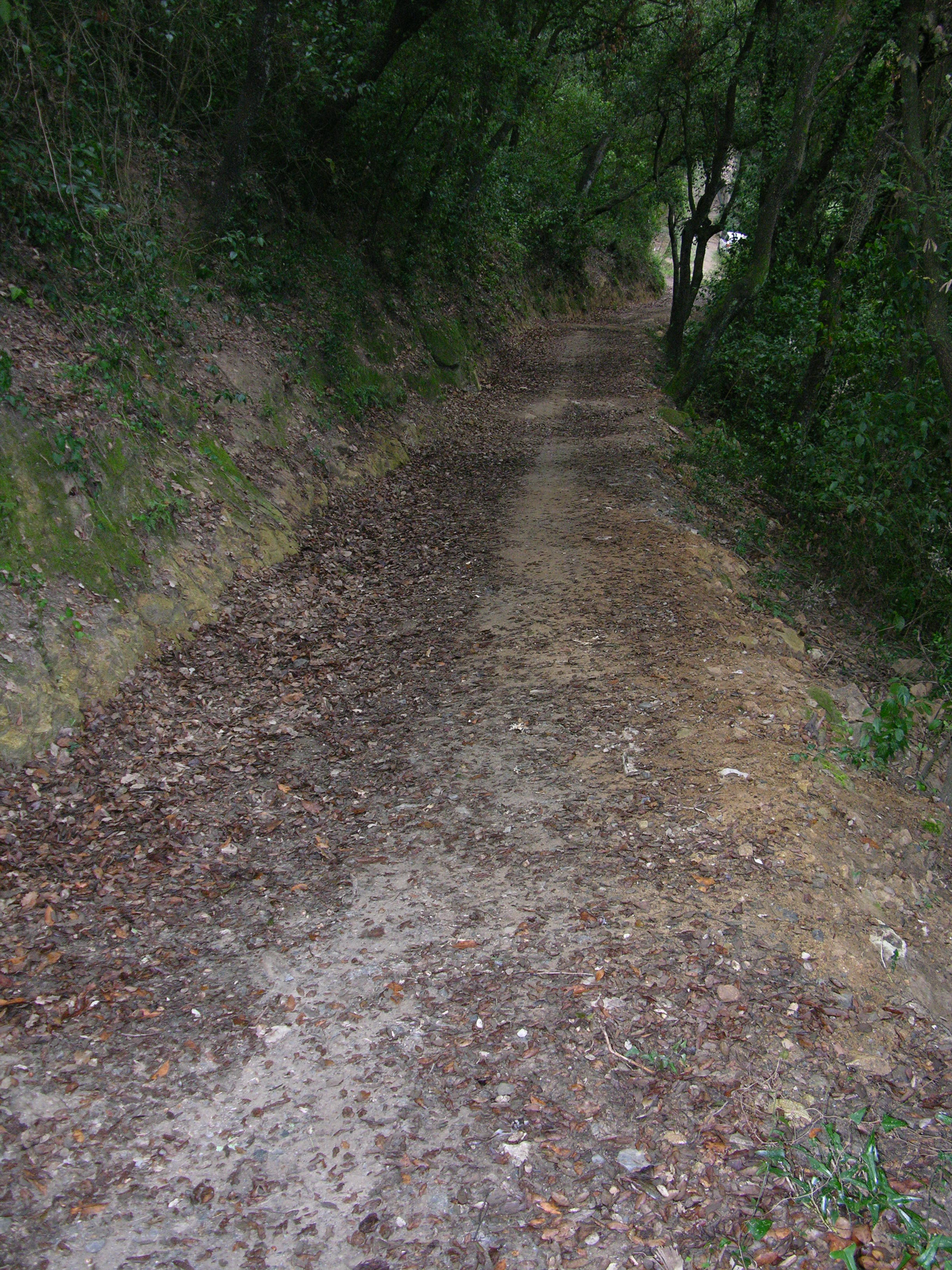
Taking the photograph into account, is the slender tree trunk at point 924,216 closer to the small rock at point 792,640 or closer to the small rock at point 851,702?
the small rock at point 851,702

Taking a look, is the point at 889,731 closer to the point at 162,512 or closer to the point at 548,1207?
the point at 548,1207

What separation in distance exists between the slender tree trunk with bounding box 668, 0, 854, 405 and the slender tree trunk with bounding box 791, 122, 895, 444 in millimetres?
958

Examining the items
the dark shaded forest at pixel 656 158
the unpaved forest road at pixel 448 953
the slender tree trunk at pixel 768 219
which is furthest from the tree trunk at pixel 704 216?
the unpaved forest road at pixel 448 953

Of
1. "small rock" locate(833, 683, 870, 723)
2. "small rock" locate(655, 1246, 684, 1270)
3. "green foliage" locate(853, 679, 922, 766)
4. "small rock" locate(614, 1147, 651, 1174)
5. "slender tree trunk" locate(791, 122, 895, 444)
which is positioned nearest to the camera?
"small rock" locate(655, 1246, 684, 1270)

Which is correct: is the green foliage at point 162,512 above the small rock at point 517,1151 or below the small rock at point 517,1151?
above

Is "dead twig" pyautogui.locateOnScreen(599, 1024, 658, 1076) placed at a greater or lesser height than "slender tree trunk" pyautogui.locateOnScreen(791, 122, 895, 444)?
lesser

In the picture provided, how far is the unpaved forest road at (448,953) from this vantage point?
115 inches

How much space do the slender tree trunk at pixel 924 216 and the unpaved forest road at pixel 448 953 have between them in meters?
2.58

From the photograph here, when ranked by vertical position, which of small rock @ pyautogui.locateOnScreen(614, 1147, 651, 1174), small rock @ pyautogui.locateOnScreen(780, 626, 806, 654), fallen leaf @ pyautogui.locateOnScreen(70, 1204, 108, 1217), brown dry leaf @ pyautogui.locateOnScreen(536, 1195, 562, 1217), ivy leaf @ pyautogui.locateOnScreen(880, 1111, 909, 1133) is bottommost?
fallen leaf @ pyautogui.locateOnScreen(70, 1204, 108, 1217)

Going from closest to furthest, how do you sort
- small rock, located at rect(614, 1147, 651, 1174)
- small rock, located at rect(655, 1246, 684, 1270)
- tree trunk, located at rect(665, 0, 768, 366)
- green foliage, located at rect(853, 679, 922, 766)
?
small rock, located at rect(655, 1246, 684, 1270) < small rock, located at rect(614, 1147, 651, 1174) < green foliage, located at rect(853, 679, 922, 766) < tree trunk, located at rect(665, 0, 768, 366)

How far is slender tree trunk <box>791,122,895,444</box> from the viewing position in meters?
8.86

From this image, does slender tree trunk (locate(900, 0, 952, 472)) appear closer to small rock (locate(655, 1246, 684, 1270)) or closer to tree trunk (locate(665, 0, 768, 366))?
small rock (locate(655, 1246, 684, 1270))

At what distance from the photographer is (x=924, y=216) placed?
635cm

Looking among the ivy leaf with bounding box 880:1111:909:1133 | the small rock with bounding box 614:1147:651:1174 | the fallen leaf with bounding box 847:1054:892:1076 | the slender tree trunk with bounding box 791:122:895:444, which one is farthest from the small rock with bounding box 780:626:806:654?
the small rock with bounding box 614:1147:651:1174
